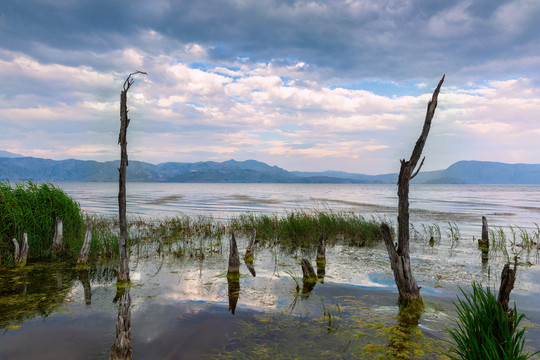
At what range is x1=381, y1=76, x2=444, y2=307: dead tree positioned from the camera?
795 centimetres

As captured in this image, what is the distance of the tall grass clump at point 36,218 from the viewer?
12039 millimetres

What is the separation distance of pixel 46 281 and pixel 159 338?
5.80m

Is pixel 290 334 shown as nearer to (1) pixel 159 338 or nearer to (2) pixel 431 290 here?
(1) pixel 159 338

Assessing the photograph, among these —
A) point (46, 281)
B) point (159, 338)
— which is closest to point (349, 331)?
point (159, 338)

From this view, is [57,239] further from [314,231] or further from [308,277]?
[314,231]

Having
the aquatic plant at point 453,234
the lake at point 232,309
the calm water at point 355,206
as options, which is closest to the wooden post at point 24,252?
the lake at point 232,309

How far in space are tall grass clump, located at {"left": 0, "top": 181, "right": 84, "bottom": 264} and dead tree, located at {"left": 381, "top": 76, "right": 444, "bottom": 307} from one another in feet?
40.9

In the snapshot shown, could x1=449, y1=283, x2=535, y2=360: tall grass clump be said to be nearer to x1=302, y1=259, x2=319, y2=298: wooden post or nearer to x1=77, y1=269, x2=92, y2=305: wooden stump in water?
x1=302, y1=259, x2=319, y2=298: wooden post

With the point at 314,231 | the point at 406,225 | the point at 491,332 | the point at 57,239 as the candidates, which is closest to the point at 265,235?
the point at 314,231

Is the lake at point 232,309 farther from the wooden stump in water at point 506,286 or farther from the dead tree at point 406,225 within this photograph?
the wooden stump in water at point 506,286

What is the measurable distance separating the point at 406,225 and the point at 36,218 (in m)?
13.5

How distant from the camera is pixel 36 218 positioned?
12594 millimetres

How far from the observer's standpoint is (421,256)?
1537 cm

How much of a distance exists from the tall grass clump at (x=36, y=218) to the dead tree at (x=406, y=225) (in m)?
12.5
